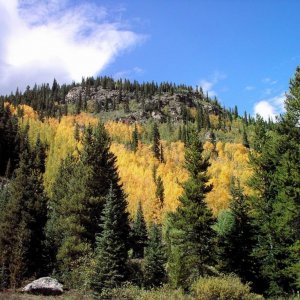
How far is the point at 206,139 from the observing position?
19788 cm

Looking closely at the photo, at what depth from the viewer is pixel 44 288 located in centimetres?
2562

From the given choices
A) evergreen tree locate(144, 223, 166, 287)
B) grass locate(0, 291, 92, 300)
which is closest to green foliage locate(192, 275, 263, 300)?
grass locate(0, 291, 92, 300)

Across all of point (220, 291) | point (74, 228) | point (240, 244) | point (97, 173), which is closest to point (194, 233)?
point (240, 244)

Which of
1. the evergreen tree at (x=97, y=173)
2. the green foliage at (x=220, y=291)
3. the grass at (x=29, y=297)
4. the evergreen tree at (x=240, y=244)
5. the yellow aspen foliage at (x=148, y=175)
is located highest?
the yellow aspen foliage at (x=148, y=175)

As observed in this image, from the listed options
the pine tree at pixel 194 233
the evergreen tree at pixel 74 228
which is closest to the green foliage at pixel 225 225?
the pine tree at pixel 194 233

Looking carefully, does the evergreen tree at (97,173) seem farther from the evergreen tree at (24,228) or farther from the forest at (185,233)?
the evergreen tree at (24,228)

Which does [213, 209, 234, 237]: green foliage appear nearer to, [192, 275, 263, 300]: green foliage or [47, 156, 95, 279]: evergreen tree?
[47, 156, 95, 279]: evergreen tree

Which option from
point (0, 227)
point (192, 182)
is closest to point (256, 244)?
point (192, 182)

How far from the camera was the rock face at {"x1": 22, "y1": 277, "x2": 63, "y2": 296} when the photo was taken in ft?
83.4

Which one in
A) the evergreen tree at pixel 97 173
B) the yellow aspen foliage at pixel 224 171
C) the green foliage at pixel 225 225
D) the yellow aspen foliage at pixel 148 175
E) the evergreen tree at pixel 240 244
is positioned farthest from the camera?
the yellow aspen foliage at pixel 224 171

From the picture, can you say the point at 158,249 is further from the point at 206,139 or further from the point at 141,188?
the point at 206,139

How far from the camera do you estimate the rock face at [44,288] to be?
2541cm

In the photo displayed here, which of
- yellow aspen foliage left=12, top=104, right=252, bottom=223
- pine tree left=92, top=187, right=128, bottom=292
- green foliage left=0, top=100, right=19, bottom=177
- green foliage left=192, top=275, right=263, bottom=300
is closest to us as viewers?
green foliage left=192, top=275, right=263, bottom=300

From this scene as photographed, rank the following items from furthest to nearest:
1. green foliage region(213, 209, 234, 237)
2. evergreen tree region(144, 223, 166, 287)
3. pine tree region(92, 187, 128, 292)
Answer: evergreen tree region(144, 223, 166, 287), green foliage region(213, 209, 234, 237), pine tree region(92, 187, 128, 292)
